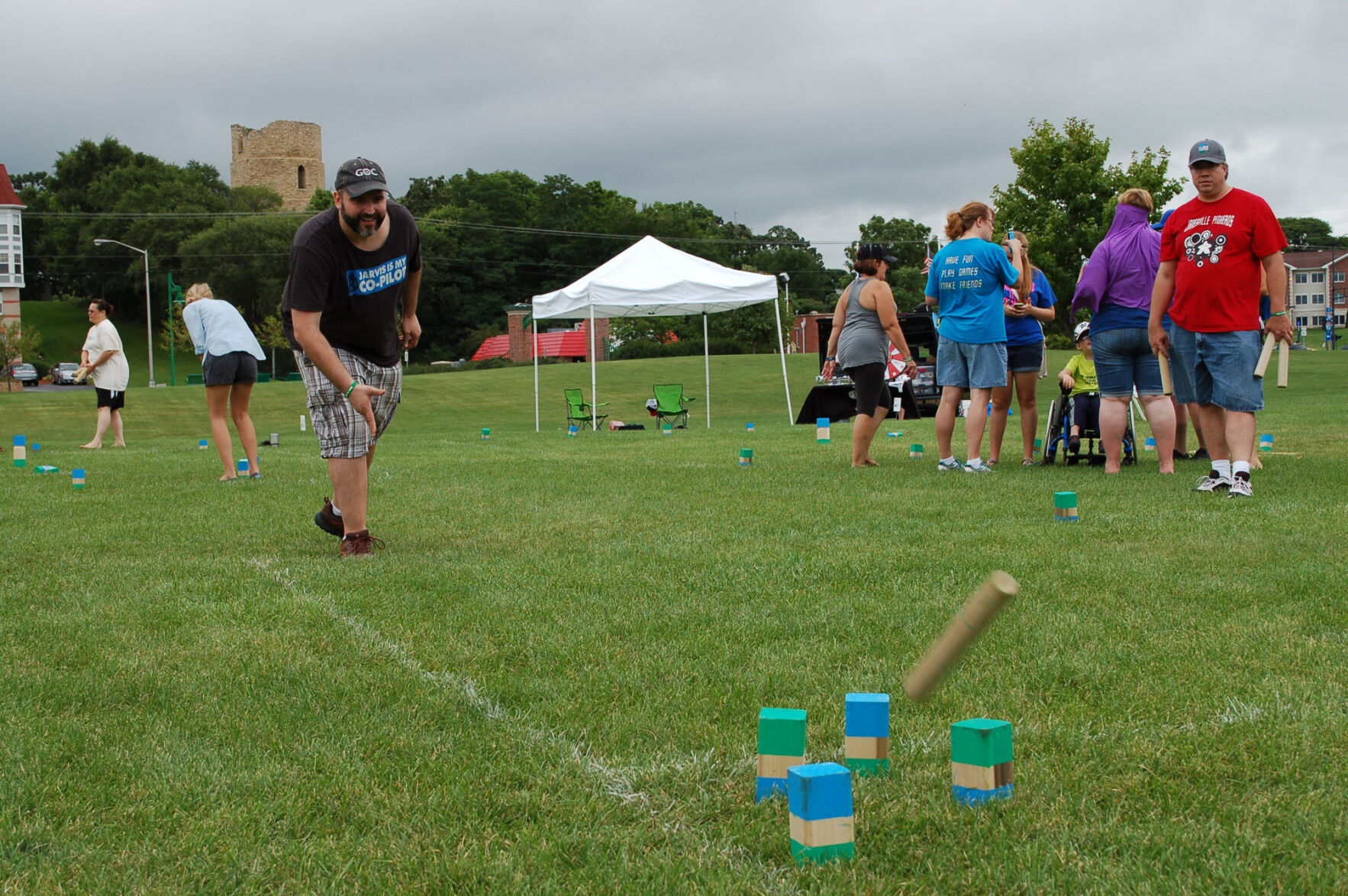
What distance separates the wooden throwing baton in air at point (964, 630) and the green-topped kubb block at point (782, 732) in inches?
11.6

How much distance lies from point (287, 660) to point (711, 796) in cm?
172

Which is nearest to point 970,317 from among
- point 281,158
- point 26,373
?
point 26,373

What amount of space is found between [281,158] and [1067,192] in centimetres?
9758

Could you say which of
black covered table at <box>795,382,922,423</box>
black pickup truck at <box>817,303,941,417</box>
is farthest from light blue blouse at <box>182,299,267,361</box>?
black pickup truck at <box>817,303,941,417</box>

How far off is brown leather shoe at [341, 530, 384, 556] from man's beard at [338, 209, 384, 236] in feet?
4.76

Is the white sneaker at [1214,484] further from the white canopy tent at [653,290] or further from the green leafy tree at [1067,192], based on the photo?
the green leafy tree at [1067,192]

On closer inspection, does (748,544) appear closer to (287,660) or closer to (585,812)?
(287,660)

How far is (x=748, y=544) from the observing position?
5.38 m

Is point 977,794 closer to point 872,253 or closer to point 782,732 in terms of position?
point 782,732

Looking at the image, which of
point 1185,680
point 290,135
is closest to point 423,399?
point 1185,680

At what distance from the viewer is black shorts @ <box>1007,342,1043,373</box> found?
9078 mm

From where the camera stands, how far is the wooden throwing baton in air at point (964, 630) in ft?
5.99

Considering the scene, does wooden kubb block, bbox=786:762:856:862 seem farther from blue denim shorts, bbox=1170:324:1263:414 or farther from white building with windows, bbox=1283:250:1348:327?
white building with windows, bbox=1283:250:1348:327

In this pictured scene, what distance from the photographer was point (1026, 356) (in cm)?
912
